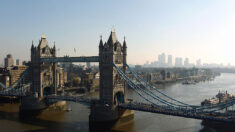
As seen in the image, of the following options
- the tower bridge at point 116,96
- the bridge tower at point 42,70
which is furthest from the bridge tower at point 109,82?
the bridge tower at point 42,70

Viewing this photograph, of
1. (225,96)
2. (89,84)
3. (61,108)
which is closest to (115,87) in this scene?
(61,108)

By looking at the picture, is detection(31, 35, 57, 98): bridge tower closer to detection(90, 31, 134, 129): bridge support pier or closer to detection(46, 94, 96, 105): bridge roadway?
detection(46, 94, 96, 105): bridge roadway

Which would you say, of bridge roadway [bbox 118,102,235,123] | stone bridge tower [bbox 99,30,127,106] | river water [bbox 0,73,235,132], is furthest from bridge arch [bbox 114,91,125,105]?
river water [bbox 0,73,235,132]

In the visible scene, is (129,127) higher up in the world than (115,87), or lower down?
lower down

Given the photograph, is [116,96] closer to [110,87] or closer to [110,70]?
[110,87]

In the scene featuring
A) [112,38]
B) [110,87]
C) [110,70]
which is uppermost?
[112,38]

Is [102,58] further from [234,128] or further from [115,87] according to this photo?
[234,128]

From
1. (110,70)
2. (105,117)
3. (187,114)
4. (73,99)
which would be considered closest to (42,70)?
(73,99)
